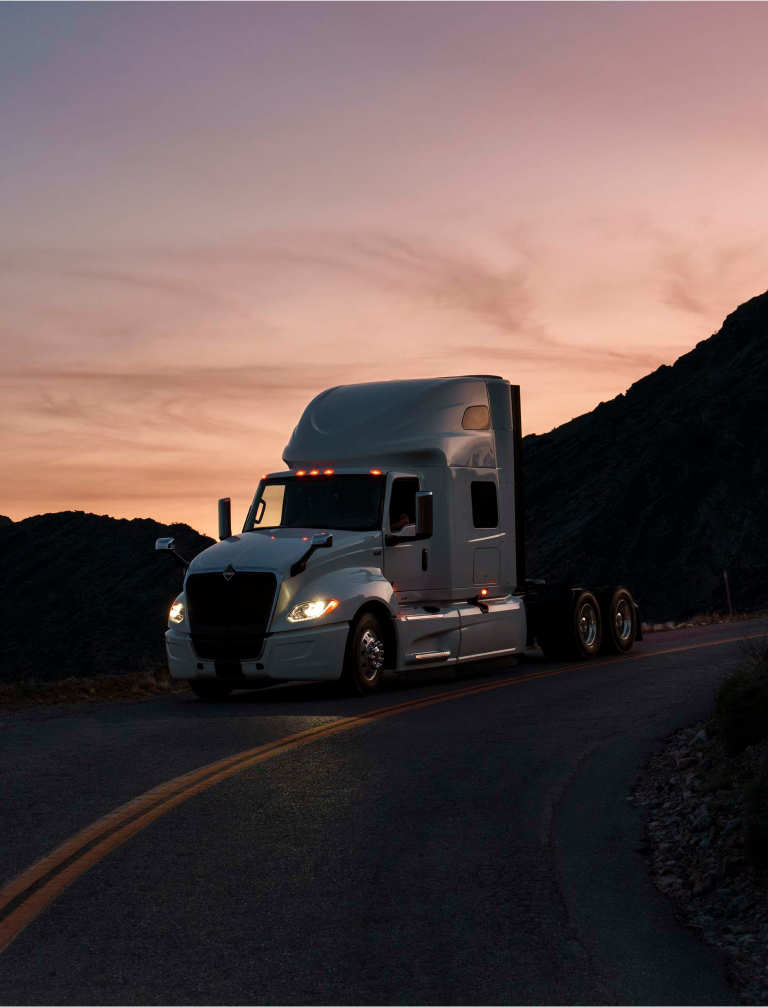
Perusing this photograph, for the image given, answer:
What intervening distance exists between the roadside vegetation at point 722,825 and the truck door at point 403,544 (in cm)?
593

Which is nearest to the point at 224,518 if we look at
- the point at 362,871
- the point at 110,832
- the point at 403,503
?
the point at 403,503

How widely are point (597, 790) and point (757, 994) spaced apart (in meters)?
3.72

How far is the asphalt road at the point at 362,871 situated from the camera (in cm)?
484

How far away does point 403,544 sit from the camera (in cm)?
1560

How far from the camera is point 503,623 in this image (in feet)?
56.8

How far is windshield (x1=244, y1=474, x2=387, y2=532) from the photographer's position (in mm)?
15430

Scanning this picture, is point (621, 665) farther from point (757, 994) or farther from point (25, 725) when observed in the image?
point (757, 994)

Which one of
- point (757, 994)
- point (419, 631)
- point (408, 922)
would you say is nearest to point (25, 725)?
point (419, 631)

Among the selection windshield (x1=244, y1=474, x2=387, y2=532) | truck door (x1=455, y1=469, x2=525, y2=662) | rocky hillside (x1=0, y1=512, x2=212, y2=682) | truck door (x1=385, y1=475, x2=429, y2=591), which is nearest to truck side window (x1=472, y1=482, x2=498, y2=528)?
truck door (x1=455, y1=469, x2=525, y2=662)

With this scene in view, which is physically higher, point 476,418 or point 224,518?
point 476,418

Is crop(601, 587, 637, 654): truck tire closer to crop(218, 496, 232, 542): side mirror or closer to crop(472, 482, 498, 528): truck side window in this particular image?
crop(472, 482, 498, 528): truck side window

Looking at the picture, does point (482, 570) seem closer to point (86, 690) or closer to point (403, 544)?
point (403, 544)

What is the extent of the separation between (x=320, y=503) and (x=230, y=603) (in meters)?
2.14

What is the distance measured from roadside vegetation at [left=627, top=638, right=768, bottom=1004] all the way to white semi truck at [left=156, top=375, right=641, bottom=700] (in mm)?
5380
